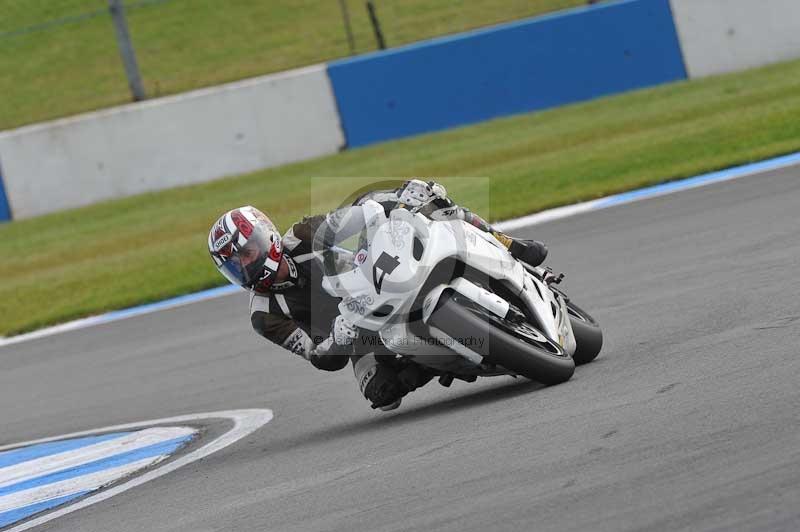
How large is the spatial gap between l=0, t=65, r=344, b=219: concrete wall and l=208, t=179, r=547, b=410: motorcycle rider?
12.8 metres

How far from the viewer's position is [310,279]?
6.82 metres

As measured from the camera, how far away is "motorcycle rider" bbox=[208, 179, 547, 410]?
6.39m

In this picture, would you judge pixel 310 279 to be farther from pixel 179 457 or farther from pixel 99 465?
pixel 99 465

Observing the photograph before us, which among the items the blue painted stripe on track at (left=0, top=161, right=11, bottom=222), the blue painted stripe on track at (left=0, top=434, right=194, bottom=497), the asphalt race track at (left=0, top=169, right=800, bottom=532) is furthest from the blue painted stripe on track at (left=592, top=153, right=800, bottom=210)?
Result: the blue painted stripe on track at (left=0, top=161, right=11, bottom=222)

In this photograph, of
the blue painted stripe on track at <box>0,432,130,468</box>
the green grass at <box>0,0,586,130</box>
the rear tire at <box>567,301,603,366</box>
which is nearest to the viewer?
the rear tire at <box>567,301,603,366</box>

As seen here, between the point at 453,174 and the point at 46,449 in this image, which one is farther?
the point at 453,174

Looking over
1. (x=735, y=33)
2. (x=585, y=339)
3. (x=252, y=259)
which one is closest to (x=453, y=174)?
(x=735, y=33)

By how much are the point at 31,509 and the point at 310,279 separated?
1752 mm

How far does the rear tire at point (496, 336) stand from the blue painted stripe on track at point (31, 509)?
1.98 metres

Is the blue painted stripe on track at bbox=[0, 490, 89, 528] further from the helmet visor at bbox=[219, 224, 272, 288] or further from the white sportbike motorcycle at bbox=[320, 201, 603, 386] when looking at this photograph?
the white sportbike motorcycle at bbox=[320, 201, 603, 386]

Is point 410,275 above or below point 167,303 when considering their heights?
above

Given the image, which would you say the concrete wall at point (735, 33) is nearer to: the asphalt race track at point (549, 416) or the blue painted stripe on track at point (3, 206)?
the asphalt race track at point (549, 416)

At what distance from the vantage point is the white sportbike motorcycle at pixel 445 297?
19.8ft

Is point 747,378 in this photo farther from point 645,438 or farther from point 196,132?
point 196,132
